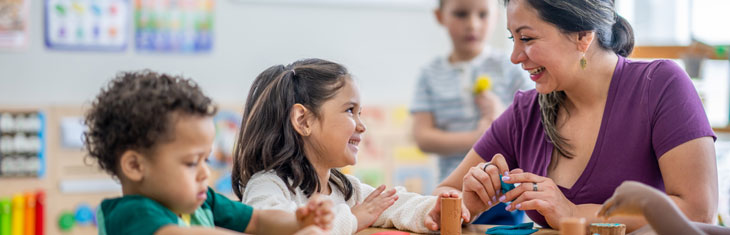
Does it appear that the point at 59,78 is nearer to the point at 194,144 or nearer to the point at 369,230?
the point at 369,230

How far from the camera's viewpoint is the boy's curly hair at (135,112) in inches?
35.5

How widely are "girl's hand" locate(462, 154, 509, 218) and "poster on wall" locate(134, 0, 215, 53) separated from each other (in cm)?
220

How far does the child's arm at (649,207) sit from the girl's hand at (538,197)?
324 millimetres

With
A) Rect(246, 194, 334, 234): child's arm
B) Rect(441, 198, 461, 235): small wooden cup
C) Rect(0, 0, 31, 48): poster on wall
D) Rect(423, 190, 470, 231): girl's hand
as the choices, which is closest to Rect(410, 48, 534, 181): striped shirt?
Rect(423, 190, 470, 231): girl's hand

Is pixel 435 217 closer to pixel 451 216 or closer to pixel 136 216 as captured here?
pixel 451 216

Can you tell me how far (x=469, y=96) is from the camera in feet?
7.70

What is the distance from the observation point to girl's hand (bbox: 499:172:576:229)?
1278 mm

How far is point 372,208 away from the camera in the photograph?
1293 millimetres

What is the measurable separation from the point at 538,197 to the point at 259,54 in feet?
7.52

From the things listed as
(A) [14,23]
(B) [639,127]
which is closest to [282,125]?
(B) [639,127]

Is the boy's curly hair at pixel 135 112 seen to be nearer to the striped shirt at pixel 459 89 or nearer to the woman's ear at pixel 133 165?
the woman's ear at pixel 133 165

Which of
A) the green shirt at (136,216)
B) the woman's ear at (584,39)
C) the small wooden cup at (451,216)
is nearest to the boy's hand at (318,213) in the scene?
the green shirt at (136,216)

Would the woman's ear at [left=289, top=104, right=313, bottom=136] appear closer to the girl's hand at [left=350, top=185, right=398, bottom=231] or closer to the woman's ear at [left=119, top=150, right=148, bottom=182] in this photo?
the girl's hand at [left=350, top=185, right=398, bottom=231]

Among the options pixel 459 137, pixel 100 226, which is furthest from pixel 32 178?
pixel 100 226
